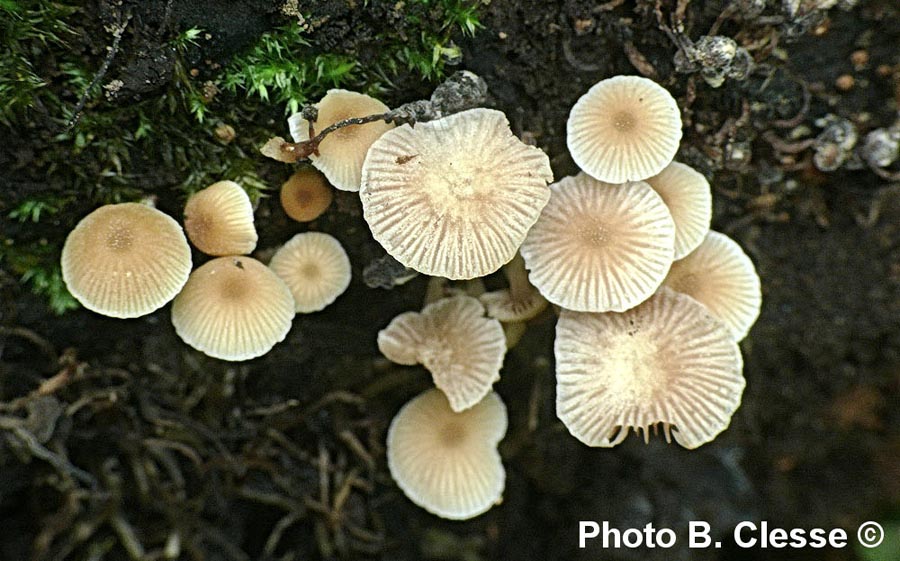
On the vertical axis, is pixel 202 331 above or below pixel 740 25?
below

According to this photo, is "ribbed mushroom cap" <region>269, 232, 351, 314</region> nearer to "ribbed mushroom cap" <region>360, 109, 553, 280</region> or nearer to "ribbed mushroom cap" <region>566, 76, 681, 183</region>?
"ribbed mushroom cap" <region>360, 109, 553, 280</region>

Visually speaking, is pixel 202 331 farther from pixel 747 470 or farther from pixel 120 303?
pixel 747 470

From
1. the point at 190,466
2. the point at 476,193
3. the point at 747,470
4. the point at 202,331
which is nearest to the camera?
the point at 476,193

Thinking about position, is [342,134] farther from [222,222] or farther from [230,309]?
[230,309]

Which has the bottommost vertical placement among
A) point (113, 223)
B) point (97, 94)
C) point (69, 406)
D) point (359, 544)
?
point (359, 544)

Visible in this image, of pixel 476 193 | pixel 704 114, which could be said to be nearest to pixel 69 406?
pixel 476 193

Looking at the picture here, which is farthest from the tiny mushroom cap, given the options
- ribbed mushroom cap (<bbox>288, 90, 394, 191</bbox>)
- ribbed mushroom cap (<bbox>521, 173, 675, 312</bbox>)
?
ribbed mushroom cap (<bbox>521, 173, 675, 312</bbox>)

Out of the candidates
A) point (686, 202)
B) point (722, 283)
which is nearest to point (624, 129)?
point (686, 202)

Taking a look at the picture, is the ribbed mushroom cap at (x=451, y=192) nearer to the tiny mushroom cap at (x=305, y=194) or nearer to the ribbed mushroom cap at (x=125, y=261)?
the tiny mushroom cap at (x=305, y=194)
